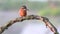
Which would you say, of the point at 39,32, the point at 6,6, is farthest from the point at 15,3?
the point at 39,32

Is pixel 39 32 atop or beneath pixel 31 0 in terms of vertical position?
beneath

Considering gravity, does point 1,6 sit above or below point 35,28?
above

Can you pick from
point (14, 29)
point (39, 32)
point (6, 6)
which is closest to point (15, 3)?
point (6, 6)

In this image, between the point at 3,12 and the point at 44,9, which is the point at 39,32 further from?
the point at 3,12

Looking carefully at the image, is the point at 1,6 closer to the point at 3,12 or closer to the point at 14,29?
the point at 3,12

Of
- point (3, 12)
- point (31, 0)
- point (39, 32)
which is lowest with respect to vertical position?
point (39, 32)
